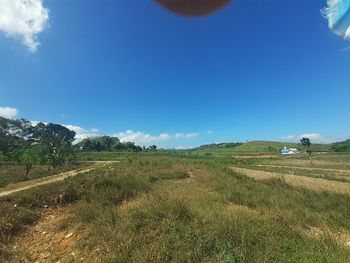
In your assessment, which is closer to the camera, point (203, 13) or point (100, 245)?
point (203, 13)

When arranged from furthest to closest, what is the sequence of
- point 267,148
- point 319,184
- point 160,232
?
point 267,148
point 319,184
point 160,232

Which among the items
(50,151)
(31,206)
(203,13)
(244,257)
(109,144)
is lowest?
(244,257)

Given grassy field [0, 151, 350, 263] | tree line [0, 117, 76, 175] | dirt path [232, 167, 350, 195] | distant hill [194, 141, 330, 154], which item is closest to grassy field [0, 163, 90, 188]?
tree line [0, 117, 76, 175]

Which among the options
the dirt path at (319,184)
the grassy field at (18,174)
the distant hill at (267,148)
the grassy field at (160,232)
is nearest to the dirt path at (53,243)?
the grassy field at (160,232)

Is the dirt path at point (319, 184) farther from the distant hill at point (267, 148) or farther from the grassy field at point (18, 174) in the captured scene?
the distant hill at point (267, 148)

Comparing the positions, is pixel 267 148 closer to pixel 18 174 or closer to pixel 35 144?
pixel 35 144

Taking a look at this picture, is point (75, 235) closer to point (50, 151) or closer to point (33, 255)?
point (33, 255)

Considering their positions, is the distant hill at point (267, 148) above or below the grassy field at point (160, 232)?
above

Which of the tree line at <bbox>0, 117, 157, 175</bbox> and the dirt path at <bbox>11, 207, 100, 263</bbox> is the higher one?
the tree line at <bbox>0, 117, 157, 175</bbox>

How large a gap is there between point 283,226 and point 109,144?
109 m

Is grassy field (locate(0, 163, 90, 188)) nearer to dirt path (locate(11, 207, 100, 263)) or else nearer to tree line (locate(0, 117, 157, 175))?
tree line (locate(0, 117, 157, 175))

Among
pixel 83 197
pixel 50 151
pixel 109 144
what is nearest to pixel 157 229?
pixel 83 197

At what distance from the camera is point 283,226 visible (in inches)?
295

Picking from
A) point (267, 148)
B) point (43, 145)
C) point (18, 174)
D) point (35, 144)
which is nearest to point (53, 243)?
point (18, 174)
